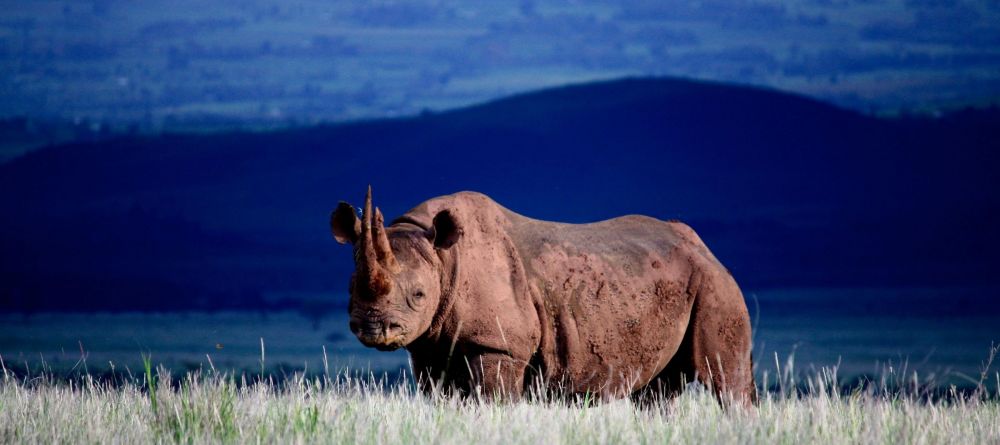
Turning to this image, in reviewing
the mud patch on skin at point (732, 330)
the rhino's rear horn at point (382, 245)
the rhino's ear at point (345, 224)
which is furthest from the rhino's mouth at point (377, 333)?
the mud patch on skin at point (732, 330)

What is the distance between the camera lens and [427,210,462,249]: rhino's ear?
9023 mm

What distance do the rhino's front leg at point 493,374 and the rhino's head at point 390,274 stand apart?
1.57 ft

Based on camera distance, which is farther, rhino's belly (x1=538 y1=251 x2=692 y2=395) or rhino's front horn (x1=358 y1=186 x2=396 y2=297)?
rhino's belly (x1=538 y1=251 x2=692 y2=395)

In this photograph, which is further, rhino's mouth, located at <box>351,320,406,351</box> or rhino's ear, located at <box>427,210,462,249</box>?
rhino's ear, located at <box>427,210,462,249</box>

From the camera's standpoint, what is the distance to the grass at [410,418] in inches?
323

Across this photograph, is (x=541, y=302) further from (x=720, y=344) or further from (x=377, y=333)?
(x=720, y=344)

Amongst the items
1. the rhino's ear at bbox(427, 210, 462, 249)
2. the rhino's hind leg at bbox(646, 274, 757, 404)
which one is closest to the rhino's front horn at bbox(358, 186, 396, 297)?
the rhino's ear at bbox(427, 210, 462, 249)

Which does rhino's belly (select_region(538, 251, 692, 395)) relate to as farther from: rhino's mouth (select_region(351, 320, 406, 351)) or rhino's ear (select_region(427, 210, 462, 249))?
rhino's mouth (select_region(351, 320, 406, 351))

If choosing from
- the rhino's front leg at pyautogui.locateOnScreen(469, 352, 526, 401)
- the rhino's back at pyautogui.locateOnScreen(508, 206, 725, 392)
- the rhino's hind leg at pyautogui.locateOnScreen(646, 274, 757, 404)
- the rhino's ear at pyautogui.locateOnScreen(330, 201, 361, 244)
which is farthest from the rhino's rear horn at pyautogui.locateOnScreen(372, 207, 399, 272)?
the rhino's hind leg at pyautogui.locateOnScreen(646, 274, 757, 404)

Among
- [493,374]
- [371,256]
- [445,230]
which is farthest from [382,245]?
[493,374]

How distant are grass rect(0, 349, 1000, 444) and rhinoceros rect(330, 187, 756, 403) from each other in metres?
0.28

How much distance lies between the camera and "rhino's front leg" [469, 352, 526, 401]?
30.4 feet

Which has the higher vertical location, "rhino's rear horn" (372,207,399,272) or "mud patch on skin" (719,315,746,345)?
"rhino's rear horn" (372,207,399,272)

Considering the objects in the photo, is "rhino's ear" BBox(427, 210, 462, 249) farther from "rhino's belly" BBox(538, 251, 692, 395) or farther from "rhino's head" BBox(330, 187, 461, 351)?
"rhino's belly" BBox(538, 251, 692, 395)
